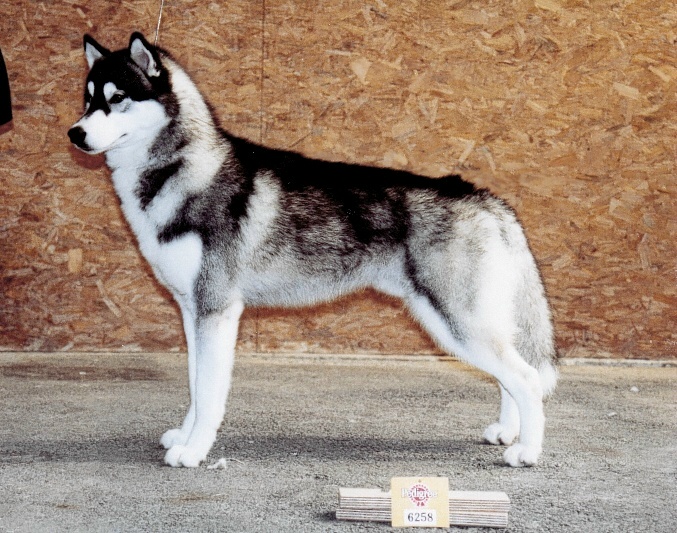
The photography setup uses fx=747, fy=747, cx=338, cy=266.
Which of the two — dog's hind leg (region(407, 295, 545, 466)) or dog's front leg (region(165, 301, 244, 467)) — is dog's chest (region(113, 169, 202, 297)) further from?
dog's hind leg (region(407, 295, 545, 466))

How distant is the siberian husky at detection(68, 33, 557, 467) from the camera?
2971mm

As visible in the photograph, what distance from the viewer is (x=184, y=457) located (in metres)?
2.86

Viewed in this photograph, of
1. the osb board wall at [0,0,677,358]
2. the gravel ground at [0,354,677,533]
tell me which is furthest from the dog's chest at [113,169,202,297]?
the osb board wall at [0,0,677,358]

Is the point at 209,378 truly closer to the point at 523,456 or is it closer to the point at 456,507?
the point at 456,507

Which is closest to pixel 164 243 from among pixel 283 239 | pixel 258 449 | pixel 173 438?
pixel 283 239

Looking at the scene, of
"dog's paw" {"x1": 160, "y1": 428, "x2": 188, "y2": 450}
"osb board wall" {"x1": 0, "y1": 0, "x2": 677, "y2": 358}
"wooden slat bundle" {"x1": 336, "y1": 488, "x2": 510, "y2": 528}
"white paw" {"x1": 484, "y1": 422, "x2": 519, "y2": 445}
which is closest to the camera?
"wooden slat bundle" {"x1": 336, "y1": 488, "x2": 510, "y2": 528}

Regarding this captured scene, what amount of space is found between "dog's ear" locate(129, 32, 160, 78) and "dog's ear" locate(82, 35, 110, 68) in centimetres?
15

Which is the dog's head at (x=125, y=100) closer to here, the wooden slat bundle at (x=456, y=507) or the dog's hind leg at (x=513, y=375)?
the dog's hind leg at (x=513, y=375)

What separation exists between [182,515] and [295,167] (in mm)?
1564

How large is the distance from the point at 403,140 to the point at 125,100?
2.89 m

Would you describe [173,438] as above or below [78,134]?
below

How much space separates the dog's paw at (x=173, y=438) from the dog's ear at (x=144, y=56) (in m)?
1.49

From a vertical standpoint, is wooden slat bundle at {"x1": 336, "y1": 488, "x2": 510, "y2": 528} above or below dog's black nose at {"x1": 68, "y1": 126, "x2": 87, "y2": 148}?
below

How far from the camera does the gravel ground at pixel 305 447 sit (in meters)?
2.38
